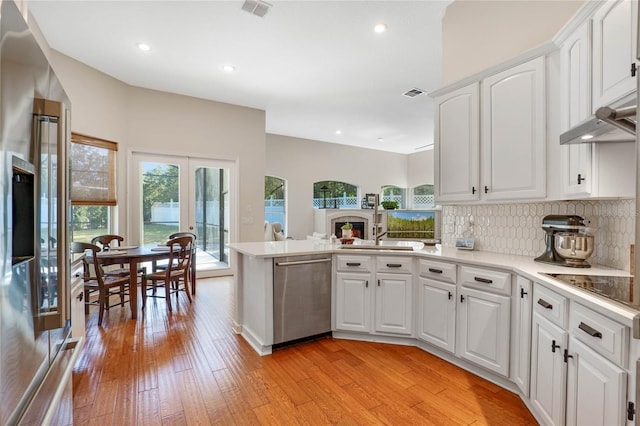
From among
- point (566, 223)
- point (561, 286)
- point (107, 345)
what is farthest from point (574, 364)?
point (107, 345)

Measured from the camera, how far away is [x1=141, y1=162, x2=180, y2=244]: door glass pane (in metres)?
5.11

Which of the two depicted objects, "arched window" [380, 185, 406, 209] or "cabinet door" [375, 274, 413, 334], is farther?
"arched window" [380, 185, 406, 209]

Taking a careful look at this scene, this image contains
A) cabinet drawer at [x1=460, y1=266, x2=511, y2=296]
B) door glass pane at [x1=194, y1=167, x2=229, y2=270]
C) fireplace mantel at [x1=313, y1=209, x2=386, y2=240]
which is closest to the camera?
cabinet drawer at [x1=460, y1=266, x2=511, y2=296]

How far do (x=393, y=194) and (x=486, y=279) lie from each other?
27.2 feet

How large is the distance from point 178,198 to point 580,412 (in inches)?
216

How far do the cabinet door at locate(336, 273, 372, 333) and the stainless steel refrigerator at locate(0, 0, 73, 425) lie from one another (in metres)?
2.16

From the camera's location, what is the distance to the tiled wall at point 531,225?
1.98m

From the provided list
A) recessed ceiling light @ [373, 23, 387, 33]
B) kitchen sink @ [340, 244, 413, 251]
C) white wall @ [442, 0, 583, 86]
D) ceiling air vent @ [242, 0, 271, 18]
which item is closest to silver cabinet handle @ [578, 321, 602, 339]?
kitchen sink @ [340, 244, 413, 251]

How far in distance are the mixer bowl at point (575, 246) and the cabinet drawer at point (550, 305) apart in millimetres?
409

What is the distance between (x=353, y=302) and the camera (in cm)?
290

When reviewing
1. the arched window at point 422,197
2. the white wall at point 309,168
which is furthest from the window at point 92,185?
the arched window at point 422,197

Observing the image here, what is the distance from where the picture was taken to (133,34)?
3467 mm

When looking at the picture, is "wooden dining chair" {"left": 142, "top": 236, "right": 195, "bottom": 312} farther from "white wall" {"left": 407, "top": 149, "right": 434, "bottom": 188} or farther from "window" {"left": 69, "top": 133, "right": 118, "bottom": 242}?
"white wall" {"left": 407, "top": 149, "right": 434, "bottom": 188}

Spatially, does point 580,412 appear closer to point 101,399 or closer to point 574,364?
point 574,364
